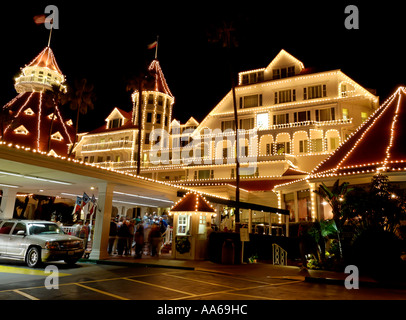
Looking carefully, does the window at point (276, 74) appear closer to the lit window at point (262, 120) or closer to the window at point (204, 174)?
the lit window at point (262, 120)

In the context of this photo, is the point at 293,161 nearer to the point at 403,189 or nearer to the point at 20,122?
the point at 403,189

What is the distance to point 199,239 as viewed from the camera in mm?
17062

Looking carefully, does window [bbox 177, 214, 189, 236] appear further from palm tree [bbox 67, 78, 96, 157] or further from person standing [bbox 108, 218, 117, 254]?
palm tree [bbox 67, 78, 96, 157]

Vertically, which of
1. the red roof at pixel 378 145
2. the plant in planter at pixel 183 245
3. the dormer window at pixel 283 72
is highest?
the dormer window at pixel 283 72

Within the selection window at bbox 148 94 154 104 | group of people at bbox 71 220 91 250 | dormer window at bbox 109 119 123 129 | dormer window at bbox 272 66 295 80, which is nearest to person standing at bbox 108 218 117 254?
group of people at bbox 71 220 91 250

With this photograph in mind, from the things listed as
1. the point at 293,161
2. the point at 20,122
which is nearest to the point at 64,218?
the point at 20,122

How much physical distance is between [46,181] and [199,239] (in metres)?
8.56

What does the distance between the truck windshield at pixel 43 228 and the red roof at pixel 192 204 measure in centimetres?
587

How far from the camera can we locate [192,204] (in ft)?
56.8

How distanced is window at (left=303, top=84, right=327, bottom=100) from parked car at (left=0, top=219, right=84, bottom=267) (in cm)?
2752

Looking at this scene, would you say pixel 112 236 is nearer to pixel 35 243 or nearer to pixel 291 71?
pixel 35 243

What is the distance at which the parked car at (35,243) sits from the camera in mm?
12672

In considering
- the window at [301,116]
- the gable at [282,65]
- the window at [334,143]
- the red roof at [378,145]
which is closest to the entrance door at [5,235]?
the red roof at [378,145]

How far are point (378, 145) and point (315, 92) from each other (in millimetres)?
15845
